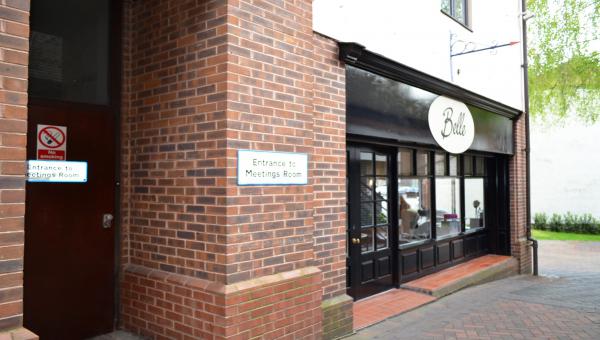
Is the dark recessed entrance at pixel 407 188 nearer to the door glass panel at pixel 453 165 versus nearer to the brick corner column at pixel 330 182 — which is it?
the door glass panel at pixel 453 165

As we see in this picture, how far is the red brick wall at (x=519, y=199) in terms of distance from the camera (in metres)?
10.0

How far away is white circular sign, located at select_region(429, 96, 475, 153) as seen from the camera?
708 cm

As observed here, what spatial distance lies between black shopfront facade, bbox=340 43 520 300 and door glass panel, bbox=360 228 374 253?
0.04ft

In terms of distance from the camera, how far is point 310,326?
427cm

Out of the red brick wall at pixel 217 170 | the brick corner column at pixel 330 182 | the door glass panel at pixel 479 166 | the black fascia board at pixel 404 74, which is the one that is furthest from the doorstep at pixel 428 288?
the black fascia board at pixel 404 74

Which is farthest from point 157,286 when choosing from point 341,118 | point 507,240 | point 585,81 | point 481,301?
point 585,81

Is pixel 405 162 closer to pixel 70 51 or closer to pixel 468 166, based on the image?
pixel 468 166

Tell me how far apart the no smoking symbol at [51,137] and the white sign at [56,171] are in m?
0.16

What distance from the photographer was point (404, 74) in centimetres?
641

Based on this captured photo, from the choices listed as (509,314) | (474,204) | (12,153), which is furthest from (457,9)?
(12,153)

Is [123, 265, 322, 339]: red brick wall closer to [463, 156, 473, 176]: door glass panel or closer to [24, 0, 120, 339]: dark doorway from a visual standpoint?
[24, 0, 120, 339]: dark doorway

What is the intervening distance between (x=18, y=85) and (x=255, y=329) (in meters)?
2.38

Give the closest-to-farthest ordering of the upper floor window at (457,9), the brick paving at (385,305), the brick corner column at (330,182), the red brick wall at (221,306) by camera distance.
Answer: the red brick wall at (221,306) < the brick corner column at (330,182) < the brick paving at (385,305) < the upper floor window at (457,9)

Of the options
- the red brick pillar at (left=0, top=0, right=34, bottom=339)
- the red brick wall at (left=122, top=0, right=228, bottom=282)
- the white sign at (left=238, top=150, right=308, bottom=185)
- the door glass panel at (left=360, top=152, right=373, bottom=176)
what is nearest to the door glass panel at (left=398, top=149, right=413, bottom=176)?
the door glass panel at (left=360, top=152, right=373, bottom=176)
